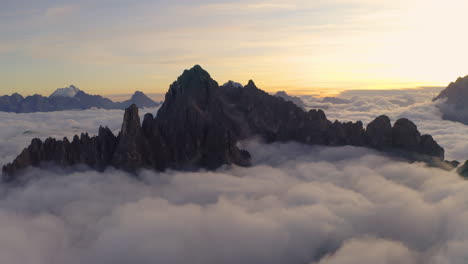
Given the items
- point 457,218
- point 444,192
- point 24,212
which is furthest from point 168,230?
point 444,192

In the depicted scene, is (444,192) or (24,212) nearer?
(444,192)

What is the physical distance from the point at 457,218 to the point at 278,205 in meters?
90.7

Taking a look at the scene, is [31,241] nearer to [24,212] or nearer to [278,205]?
[24,212]

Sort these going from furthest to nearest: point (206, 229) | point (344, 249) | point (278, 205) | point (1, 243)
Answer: point (278, 205) < point (206, 229) < point (1, 243) < point (344, 249)

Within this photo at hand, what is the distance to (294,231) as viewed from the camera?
15525 centimetres

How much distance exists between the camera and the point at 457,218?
138 metres

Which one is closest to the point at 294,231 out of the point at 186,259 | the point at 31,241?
the point at 186,259

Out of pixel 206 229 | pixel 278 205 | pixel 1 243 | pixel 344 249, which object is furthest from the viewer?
pixel 278 205

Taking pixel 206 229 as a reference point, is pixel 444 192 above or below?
above

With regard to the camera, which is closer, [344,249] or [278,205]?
[344,249]

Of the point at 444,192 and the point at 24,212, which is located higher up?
the point at 444,192

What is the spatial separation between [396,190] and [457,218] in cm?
5646

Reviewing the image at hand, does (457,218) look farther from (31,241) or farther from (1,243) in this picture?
(1,243)

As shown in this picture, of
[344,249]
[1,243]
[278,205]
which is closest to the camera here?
[344,249]
